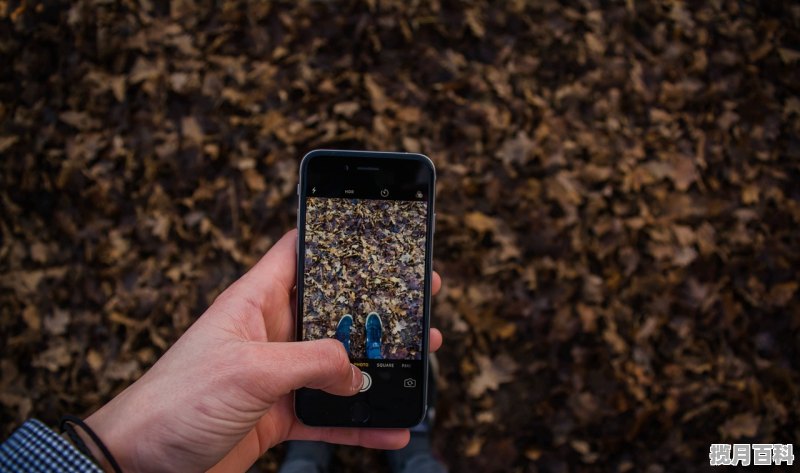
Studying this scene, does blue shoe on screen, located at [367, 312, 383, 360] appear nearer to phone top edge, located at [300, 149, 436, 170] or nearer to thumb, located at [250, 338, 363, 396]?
thumb, located at [250, 338, 363, 396]

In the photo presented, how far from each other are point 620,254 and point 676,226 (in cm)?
31

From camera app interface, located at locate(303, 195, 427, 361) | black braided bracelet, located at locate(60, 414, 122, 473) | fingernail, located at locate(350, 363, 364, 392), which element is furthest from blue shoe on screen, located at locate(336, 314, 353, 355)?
black braided bracelet, located at locate(60, 414, 122, 473)

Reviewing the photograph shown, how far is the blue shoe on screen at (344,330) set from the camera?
5.30ft

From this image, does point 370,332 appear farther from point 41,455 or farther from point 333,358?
point 41,455

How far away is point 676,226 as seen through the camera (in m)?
2.40

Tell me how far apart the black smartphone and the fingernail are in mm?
84

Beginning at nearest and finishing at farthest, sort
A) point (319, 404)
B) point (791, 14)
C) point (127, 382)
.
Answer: point (319, 404), point (127, 382), point (791, 14)

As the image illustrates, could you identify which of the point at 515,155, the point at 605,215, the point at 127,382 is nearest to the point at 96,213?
the point at 127,382

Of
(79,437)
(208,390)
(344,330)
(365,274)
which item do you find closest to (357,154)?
(365,274)

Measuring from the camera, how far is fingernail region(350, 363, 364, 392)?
148cm

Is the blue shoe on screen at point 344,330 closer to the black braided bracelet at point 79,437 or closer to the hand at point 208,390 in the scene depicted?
the hand at point 208,390

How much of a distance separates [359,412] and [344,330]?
260mm

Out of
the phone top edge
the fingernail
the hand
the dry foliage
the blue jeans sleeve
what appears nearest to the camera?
the blue jeans sleeve

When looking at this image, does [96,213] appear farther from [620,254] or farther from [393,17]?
[620,254]
